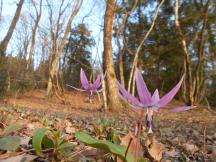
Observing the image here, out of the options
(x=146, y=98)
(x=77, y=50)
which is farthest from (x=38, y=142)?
(x=77, y=50)

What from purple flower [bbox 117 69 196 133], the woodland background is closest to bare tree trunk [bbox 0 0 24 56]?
the woodland background

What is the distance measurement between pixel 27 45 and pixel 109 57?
89.7 ft

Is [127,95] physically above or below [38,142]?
above

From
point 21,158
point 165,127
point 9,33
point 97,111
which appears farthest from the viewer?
point 9,33

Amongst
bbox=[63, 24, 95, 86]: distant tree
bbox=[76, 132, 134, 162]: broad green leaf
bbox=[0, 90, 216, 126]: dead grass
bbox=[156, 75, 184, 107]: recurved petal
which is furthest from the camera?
bbox=[63, 24, 95, 86]: distant tree

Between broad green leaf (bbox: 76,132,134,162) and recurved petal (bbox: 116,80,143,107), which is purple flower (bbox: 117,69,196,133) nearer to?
recurved petal (bbox: 116,80,143,107)

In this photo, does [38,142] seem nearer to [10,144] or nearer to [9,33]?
[10,144]

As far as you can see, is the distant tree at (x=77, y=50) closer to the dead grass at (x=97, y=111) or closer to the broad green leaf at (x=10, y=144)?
the dead grass at (x=97, y=111)

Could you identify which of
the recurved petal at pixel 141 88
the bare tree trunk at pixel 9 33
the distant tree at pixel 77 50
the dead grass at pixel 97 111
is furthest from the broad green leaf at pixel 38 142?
the distant tree at pixel 77 50

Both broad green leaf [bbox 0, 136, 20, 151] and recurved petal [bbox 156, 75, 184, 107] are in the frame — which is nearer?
recurved petal [bbox 156, 75, 184, 107]

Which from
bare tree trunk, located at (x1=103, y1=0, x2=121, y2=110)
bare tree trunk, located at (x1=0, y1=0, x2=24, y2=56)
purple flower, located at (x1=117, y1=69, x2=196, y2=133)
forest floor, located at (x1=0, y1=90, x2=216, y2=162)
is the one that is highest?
bare tree trunk, located at (x1=0, y1=0, x2=24, y2=56)

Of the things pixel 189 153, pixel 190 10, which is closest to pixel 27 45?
pixel 190 10

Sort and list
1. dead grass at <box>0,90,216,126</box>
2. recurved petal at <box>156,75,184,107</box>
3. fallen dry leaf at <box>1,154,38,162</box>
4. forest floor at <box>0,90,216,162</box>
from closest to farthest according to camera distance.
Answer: recurved petal at <box>156,75,184,107</box>
fallen dry leaf at <box>1,154,38,162</box>
forest floor at <box>0,90,216,162</box>
dead grass at <box>0,90,216,126</box>

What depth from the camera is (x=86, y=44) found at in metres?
30.7
